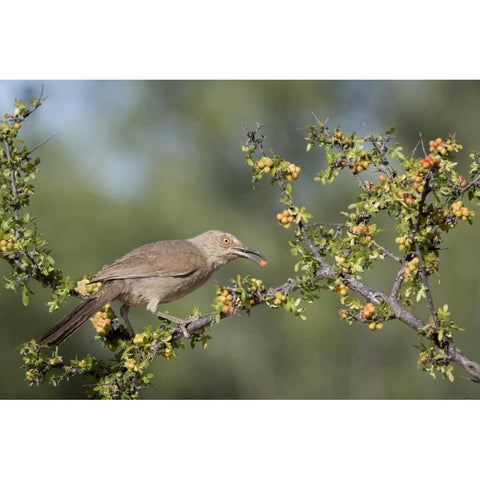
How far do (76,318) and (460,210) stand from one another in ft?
6.81

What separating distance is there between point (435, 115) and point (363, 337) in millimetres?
2339

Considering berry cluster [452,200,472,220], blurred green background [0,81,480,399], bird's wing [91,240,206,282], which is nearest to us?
berry cluster [452,200,472,220]

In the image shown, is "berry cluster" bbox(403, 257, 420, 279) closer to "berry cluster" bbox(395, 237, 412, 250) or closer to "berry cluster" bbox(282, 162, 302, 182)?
"berry cluster" bbox(395, 237, 412, 250)

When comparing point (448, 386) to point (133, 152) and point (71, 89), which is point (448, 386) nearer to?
point (133, 152)

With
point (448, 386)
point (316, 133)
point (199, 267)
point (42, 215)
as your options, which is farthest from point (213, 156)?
point (316, 133)

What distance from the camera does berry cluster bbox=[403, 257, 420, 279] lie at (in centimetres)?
378

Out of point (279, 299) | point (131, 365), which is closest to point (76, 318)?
point (131, 365)

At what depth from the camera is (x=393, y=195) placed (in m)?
3.72

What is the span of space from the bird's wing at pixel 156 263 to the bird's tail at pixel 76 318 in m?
0.13

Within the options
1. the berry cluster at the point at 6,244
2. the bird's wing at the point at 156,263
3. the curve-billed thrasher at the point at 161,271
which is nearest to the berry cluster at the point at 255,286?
the curve-billed thrasher at the point at 161,271

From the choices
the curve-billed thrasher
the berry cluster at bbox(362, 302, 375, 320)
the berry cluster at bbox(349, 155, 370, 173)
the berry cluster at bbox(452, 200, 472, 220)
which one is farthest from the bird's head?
the berry cluster at bbox(452, 200, 472, 220)

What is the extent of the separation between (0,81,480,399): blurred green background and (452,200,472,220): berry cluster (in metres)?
2.90

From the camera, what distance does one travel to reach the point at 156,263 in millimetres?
4781

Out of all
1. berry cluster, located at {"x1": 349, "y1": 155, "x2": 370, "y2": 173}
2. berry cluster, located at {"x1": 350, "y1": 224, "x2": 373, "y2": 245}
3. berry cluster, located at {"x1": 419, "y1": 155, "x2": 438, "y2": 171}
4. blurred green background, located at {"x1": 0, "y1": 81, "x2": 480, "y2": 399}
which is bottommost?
berry cluster, located at {"x1": 350, "y1": 224, "x2": 373, "y2": 245}
